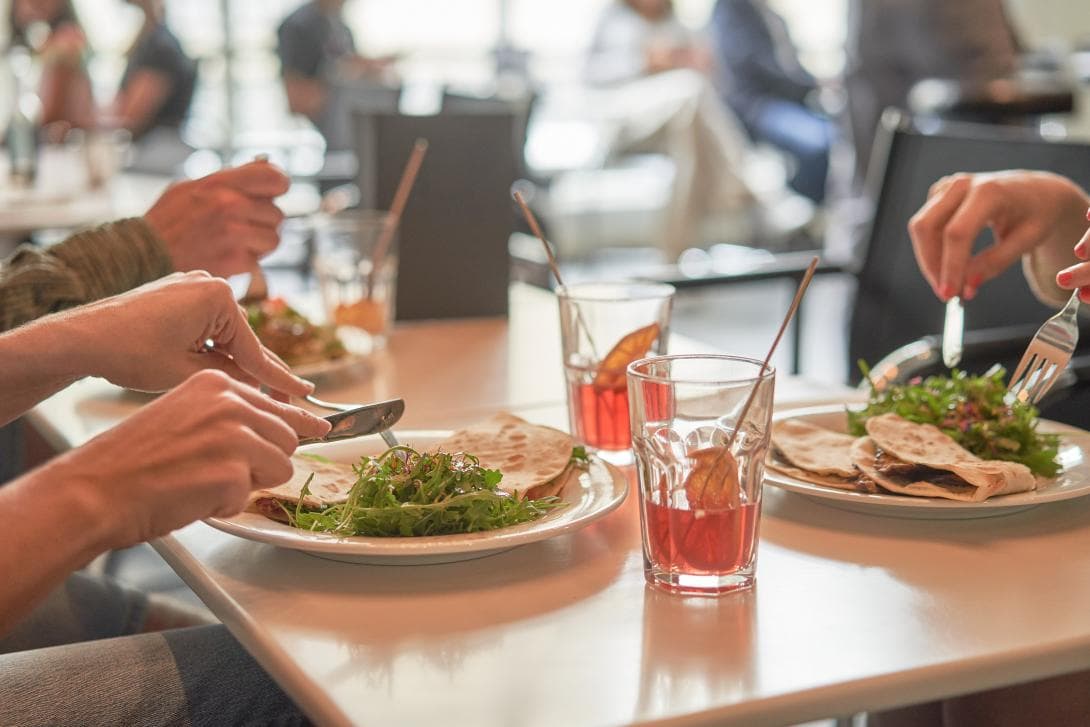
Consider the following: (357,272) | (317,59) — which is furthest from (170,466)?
(317,59)

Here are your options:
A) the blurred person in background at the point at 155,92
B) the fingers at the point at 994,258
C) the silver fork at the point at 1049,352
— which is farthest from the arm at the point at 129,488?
the blurred person in background at the point at 155,92

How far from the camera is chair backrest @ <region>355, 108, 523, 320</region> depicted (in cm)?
187

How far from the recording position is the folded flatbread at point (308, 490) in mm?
905

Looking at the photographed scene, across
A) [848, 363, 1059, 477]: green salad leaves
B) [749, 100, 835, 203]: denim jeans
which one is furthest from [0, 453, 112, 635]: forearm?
[749, 100, 835, 203]: denim jeans

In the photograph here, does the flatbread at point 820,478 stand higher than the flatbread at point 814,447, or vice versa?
the flatbread at point 814,447

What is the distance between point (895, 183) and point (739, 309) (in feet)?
11.9

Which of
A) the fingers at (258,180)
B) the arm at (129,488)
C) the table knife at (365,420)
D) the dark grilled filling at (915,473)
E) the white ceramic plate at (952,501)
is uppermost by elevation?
the fingers at (258,180)

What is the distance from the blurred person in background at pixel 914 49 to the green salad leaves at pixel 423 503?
4.63 m

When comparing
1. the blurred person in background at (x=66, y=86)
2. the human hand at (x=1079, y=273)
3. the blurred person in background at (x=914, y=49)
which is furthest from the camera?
the blurred person in background at (x=914, y=49)

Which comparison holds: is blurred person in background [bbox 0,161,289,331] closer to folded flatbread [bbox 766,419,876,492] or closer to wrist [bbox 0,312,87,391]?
wrist [bbox 0,312,87,391]

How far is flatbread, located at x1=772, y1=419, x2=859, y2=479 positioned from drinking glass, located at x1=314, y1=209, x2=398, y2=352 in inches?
28.7

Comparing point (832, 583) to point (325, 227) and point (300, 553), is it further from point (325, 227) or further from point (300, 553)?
point (325, 227)

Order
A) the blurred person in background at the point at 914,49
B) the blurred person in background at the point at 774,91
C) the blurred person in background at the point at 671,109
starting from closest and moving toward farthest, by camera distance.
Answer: the blurred person in background at the point at 914,49 < the blurred person in background at the point at 671,109 < the blurred person in background at the point at 774,91

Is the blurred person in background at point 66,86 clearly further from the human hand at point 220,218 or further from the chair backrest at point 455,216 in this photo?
the human hand at point 220,218
